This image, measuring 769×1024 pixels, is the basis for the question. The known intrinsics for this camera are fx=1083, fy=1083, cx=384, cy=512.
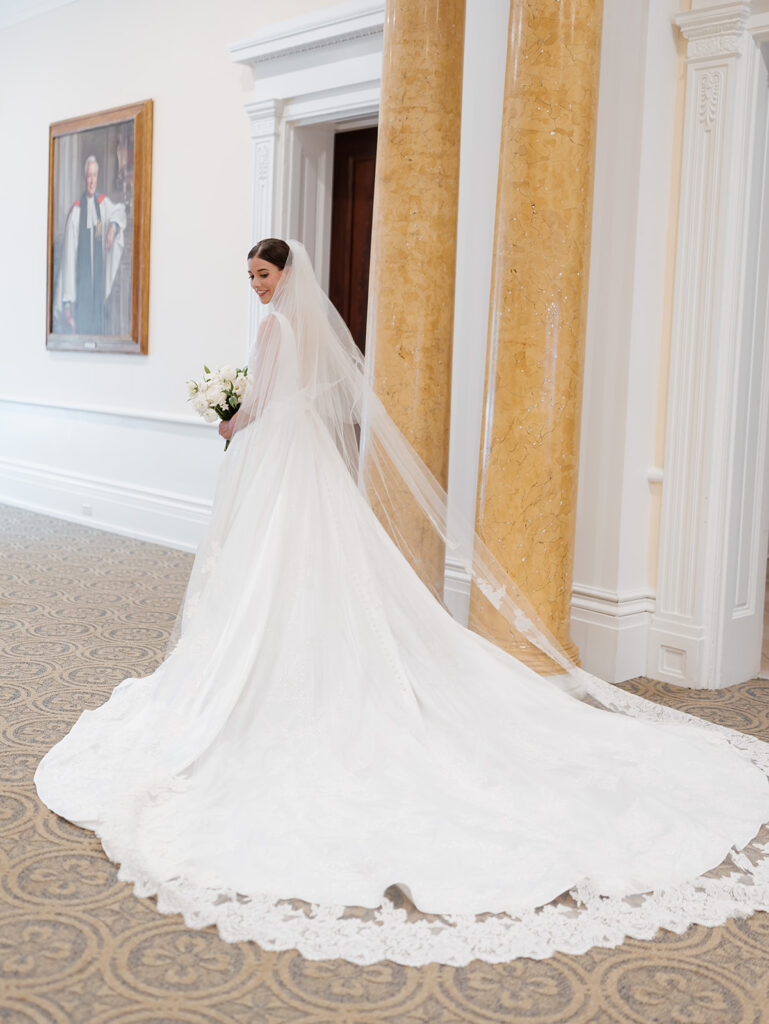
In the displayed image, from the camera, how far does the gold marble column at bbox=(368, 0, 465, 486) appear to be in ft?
16.0

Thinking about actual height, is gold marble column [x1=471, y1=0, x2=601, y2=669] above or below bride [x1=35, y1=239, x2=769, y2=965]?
above

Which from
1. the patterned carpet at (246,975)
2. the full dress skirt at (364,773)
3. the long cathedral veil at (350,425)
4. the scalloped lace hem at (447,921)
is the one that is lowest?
the patterned carpet at (246,975)

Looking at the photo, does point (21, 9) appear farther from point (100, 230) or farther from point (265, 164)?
point (265, 164)

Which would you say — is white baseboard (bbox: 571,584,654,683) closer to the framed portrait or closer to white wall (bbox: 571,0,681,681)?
white wall (bbox: 571,0,681,681)

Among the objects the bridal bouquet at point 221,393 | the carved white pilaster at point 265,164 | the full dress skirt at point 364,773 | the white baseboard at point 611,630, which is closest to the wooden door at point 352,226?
the carved white pilaster at point 265,164

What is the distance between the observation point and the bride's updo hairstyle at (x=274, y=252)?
13.1 ft

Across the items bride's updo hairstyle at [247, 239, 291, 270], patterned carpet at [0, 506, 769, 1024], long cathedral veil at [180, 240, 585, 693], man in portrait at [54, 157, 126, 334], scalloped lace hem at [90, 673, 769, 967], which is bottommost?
patterned carpet at [0, 506, 769, 1024]

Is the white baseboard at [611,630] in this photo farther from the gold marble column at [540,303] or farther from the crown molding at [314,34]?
A: the crown molding at [314,34]

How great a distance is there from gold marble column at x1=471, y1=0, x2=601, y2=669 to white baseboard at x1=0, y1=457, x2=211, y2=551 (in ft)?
12.3

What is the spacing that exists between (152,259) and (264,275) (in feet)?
14.9

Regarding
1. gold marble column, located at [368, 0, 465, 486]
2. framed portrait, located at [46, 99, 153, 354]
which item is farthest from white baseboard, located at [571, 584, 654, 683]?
framed portrait, located at [46, 99, 153, 354]

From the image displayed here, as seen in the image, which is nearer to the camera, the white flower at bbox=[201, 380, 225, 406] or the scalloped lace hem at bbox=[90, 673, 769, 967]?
the scalloped lace hem at bbox=[90, 673, 769, 967]

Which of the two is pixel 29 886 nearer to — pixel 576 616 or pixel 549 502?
pixel 549 502

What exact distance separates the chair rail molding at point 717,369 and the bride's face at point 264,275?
74.9 inches
